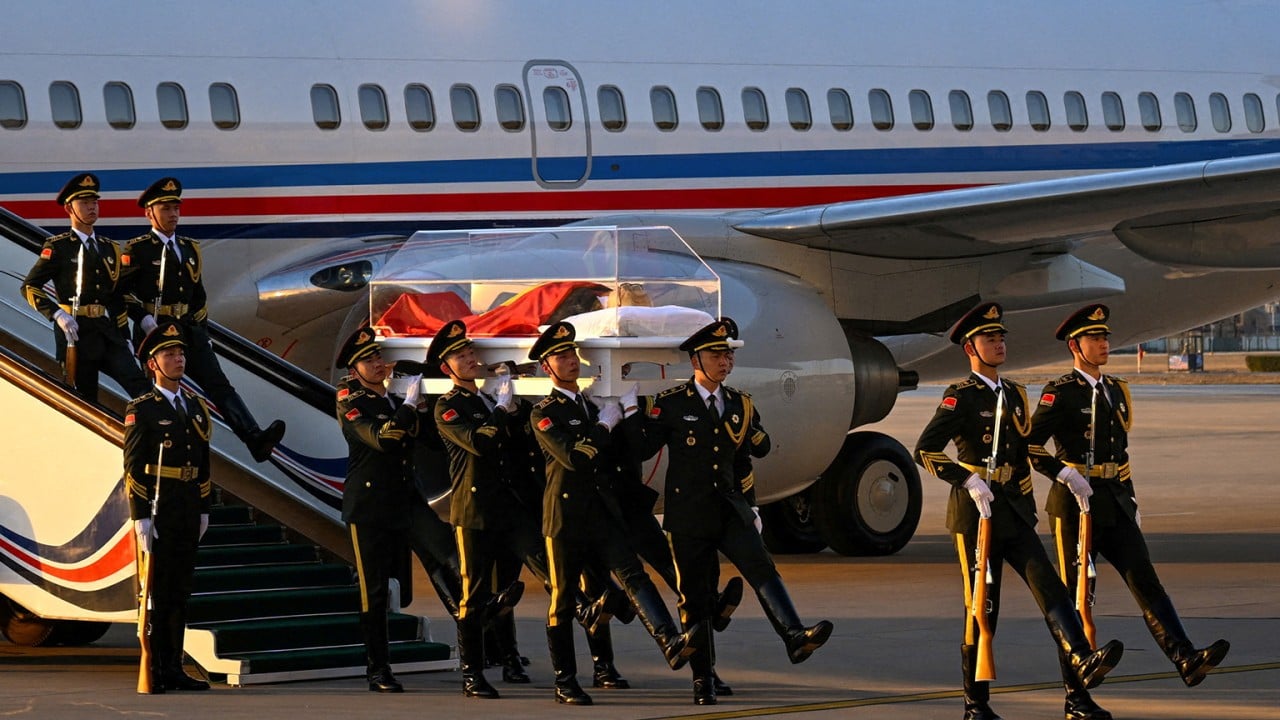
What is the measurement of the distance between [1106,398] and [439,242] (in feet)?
17.6

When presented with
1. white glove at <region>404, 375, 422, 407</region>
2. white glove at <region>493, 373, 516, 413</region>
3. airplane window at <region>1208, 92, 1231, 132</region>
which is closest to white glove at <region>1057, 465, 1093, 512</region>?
white glove at <region>493, 373, 516, 413</region>

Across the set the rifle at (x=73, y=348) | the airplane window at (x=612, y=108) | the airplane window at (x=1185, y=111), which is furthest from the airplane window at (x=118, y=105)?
the airplane window at (x=1185, y=111)

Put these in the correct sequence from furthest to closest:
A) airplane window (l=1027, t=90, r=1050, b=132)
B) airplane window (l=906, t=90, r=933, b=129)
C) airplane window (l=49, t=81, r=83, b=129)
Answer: airplane window (l=1027, t=90, r=1050, b=132)
airplane window (l=906, t=90, r=933, b=129)
airplane window (l=49, t=81, r=83, b=129)

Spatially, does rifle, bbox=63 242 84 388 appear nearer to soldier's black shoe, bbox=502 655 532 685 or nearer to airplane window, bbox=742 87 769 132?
soldier's black shoe, bbox=502 655 532 685

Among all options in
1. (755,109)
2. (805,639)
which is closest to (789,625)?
(805,639)

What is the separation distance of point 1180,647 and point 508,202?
7.55 metres

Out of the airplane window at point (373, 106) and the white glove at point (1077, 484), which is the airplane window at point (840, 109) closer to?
the airplane window at point (373, 106)

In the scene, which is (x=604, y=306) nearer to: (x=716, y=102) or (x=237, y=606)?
(x=237, y=606)

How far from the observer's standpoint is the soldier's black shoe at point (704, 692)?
9.07 meters

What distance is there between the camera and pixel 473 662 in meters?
9.38

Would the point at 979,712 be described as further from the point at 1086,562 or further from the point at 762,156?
the point at 762,156

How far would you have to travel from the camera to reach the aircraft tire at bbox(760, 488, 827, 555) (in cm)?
1642

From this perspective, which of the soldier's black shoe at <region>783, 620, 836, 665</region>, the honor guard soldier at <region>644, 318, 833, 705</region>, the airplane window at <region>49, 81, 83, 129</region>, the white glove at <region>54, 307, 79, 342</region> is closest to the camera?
the soldier's black shoe at <region>783, 620, 836, 665</region>

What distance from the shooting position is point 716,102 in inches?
634
